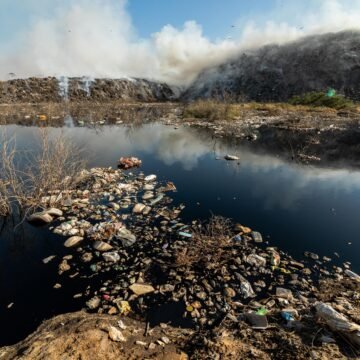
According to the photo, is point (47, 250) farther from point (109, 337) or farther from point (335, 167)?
point (335, 167)

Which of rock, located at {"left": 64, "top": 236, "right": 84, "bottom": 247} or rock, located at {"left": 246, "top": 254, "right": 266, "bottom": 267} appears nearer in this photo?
rock, located at {"left": 246, "top": 254, "right": 266, "bottom": 267}

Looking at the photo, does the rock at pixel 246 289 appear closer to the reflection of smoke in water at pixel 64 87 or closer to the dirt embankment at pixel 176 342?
the dirt embankment at pixel 176 342

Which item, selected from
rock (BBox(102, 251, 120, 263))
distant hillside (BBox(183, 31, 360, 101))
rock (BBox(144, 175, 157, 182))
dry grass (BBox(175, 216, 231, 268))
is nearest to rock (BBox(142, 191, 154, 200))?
rock (BBox(144, 175, 157, 182))

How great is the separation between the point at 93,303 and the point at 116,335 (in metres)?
0.70

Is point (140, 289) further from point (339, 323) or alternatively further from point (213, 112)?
point (213, 112)

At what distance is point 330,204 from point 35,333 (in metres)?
5.82

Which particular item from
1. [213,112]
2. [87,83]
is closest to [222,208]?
[213,112]

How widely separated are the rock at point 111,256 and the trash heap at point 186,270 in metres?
0.02

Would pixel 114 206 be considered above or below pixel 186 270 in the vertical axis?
above

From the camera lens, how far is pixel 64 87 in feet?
131

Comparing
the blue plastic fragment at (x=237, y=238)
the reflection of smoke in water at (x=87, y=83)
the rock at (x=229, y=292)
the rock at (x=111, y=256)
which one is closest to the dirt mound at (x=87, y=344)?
the rock at (x=229, y=292)

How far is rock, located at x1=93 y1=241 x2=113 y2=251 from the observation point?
4098mm

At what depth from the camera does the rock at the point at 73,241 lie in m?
4.23

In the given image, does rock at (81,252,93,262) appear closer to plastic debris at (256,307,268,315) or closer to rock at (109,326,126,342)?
A: rock at (109,326,126,342)
